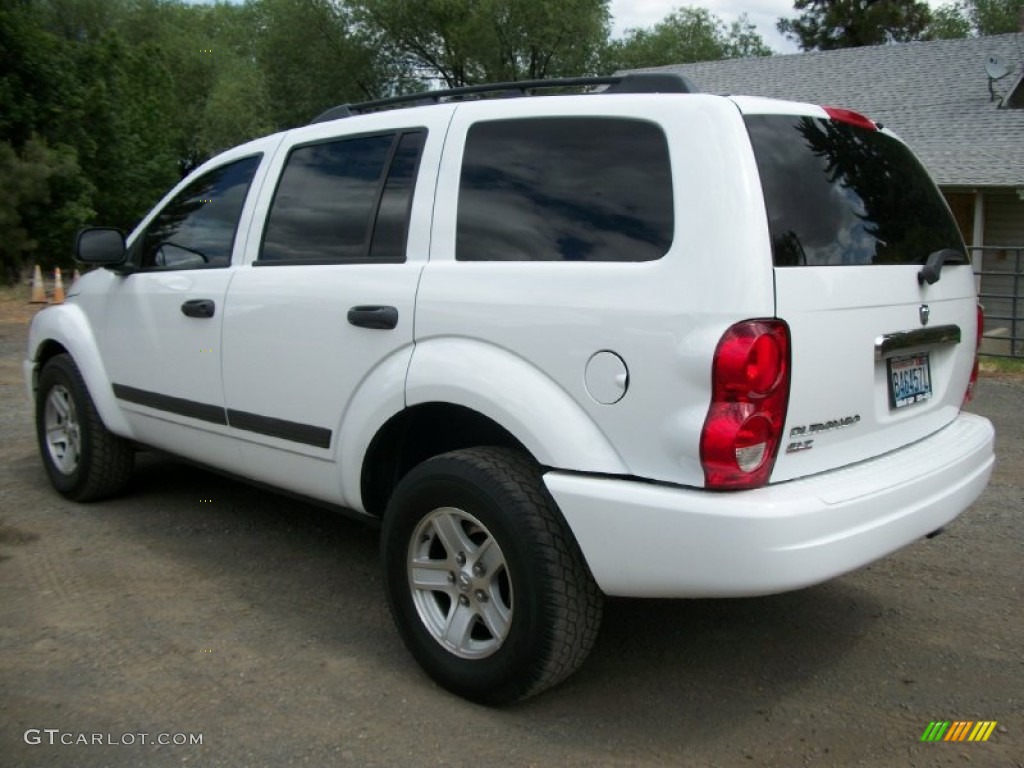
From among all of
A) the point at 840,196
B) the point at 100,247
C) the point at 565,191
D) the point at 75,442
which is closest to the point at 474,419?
the point at 565,191

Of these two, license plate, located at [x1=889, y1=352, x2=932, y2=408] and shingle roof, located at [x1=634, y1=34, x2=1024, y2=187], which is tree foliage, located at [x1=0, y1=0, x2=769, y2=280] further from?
license plate, located at [x1=889, y1=352, x2=932, y2=408]

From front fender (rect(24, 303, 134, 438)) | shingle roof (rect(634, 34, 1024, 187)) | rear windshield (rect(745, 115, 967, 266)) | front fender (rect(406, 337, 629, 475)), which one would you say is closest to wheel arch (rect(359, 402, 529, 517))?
front fender (rect(406, 337, 629, 475))

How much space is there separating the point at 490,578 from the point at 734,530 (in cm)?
84

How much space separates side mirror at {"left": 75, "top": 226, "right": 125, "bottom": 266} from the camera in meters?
4.72

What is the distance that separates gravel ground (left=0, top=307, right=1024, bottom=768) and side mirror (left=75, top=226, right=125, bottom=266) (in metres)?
1.32

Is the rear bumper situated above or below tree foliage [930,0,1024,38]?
below

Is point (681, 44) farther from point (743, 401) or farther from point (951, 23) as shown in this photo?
point (743, 401)

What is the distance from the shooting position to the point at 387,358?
11.1 ft

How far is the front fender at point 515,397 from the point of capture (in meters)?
2.84

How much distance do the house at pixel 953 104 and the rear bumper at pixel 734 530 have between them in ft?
43.5

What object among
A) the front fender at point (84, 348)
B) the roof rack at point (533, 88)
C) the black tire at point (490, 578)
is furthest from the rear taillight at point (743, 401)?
the front fender at point (84, 348)

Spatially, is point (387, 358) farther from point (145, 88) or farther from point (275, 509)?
point (145, 88)

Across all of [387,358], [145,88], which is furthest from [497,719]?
[145,88]

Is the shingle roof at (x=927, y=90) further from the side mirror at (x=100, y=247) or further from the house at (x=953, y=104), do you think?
the side mirror at (x=100, y=247)
